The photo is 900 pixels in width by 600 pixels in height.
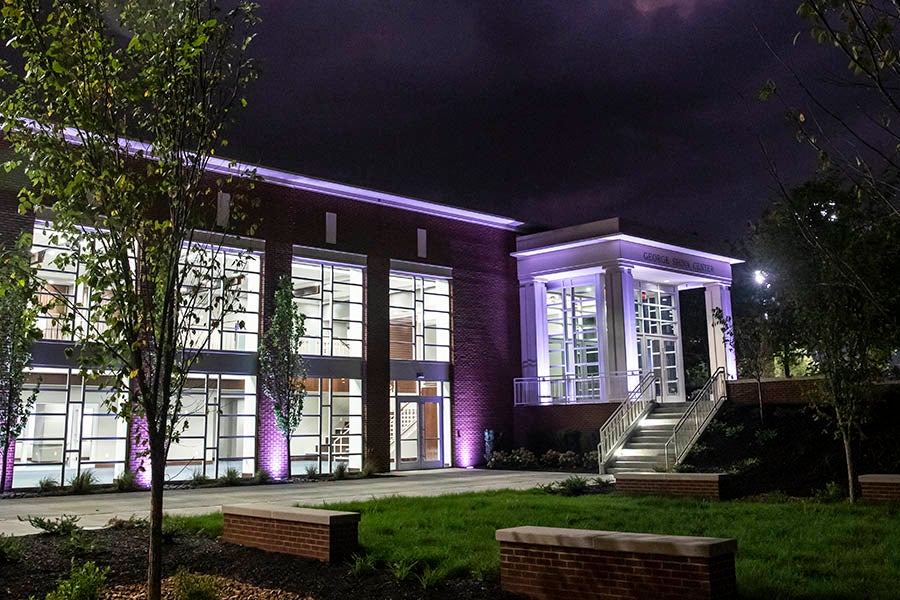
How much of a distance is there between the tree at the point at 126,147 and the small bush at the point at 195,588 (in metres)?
0.62

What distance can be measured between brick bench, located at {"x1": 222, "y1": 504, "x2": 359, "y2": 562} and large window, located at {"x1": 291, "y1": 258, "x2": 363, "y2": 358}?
15840 mm

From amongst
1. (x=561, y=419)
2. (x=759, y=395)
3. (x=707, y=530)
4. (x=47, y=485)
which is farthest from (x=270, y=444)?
(x=707, y=530)

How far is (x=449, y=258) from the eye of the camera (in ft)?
95.3

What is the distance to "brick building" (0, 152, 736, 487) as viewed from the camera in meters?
22.1

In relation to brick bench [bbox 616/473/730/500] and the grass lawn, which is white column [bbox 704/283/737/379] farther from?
the grass lawn

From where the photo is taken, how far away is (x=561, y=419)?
2812 centimetres

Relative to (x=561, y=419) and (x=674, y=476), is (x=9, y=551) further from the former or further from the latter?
(x=561, y=419)

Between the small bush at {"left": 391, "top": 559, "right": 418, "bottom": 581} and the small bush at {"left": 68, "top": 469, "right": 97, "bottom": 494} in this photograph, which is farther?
the small bush at {"left": 68, "top": 469, "right": 97, "bottom": 494}

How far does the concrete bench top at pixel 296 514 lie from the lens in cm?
854

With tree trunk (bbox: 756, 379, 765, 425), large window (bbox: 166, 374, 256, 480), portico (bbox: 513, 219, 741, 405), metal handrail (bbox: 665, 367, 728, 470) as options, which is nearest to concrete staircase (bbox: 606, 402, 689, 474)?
metal handrail (bbox: 665, 367, 728, 470)

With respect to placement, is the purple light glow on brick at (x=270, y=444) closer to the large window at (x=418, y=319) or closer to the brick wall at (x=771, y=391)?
the large window at (x=418, y=319)

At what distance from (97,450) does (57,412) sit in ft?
4.67

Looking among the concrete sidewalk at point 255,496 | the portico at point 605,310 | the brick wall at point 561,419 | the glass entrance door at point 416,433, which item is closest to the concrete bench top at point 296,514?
the concrete sidewalk at point 255,496

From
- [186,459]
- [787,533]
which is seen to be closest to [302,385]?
[186,459]
